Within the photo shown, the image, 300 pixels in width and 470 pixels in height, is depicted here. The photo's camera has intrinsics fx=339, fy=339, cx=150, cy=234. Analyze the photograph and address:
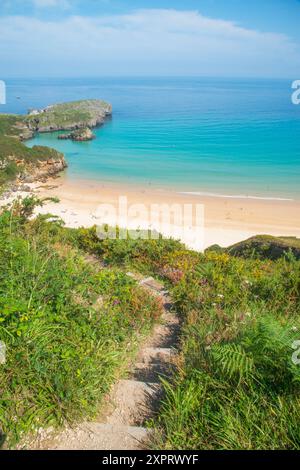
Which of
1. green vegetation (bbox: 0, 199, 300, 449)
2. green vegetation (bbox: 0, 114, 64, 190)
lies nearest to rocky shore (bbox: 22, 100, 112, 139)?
green vegetation (bbox: 0, 114, 64, 190)

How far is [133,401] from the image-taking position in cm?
379

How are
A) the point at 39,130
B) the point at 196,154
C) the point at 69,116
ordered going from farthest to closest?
1. the point at 69,116
2. the point at 39,130
3. the point at 196,154

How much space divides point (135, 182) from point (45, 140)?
33.0m

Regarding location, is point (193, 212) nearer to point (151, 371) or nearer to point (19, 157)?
point (151, 371)

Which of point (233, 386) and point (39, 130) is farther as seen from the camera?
point (39, 130)

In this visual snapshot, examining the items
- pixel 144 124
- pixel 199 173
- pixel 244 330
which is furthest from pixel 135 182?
pixel 144 124

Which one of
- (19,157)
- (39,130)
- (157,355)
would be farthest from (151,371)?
(39,130)

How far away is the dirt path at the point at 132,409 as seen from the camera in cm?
321

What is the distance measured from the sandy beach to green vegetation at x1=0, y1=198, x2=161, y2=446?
12538mm

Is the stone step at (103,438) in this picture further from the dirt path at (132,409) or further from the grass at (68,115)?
the grass at (68,115)

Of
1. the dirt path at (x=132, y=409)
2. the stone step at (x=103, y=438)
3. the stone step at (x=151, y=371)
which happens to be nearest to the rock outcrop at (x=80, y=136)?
the dirt path at (x=132, y=409)

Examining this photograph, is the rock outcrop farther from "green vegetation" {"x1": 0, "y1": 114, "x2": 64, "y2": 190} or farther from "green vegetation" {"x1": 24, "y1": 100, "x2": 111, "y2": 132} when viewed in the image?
"green vegetation" {"x1": 0, "y1": 114, "x2": 64, "y2": 190}

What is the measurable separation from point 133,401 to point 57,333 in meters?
1.18

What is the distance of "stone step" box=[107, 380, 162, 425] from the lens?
3613mm
